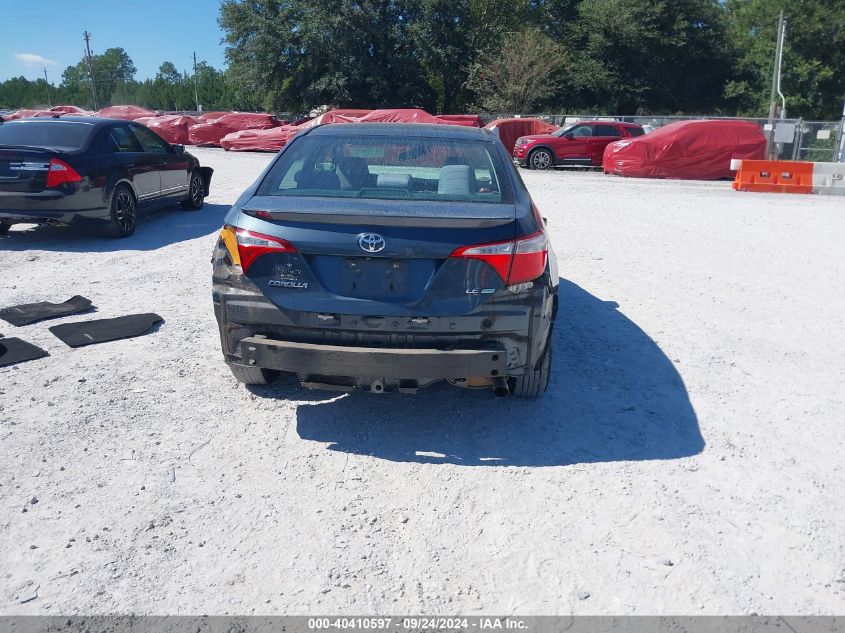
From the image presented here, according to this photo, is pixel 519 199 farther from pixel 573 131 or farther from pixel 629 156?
pixel 573 131

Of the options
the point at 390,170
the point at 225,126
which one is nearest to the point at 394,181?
the point at 390,170

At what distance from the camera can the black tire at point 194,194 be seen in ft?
38.4

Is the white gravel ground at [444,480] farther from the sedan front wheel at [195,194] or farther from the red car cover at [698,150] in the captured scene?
the red car cover at [698,150]

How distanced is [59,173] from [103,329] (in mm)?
3865

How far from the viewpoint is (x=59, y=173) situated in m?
8.58

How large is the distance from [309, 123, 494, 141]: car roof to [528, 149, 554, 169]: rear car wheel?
1909 cm

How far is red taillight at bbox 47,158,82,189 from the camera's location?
8562mm

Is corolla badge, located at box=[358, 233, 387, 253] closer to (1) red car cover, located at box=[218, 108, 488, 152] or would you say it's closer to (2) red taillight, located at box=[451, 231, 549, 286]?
(2) red taillight, located at box=[451, 231, 549, 286]

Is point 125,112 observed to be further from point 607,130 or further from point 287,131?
point 607,130

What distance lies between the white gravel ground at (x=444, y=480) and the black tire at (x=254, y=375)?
0.52 feet

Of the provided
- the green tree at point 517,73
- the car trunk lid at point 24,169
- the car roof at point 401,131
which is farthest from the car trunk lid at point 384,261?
the green tree at point 517,73

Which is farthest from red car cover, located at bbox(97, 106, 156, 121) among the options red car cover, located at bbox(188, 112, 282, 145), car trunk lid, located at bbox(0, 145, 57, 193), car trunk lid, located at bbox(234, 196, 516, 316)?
car trunk lid, located at bbox(234, 196, 516, 316)

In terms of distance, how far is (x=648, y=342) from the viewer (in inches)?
224

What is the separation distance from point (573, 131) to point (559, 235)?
1436 cm
